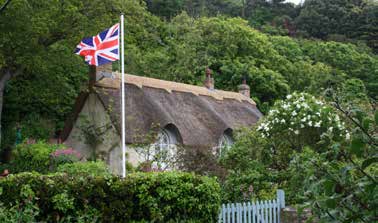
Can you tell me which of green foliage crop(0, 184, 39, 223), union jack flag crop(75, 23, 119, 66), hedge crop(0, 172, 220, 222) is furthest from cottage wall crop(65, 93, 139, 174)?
green foliage crop(0, 184, 39, 223)

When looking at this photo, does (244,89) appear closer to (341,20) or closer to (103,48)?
(103,48)

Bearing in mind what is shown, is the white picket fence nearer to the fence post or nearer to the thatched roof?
the fence post

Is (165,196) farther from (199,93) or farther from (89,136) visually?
(199,93)

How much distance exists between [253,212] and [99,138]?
1184 centimetres

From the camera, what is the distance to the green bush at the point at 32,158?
19062 mm

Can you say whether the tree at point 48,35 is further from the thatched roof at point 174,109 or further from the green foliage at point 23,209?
the green foliage at point 23,209

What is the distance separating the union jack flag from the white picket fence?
678 cm

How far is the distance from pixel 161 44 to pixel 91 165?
2190 centimetres

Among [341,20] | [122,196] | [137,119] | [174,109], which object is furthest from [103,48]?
[341,20]

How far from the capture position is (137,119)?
20453mm

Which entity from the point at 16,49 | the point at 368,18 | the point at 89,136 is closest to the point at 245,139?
the point at 89,136

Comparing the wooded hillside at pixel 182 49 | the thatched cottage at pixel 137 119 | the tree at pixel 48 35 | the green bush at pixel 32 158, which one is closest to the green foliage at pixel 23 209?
the wooded hillside at pixel 182 49

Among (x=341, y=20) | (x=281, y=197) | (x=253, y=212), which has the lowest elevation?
(x=253, y=212)

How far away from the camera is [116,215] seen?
28.0 ft
